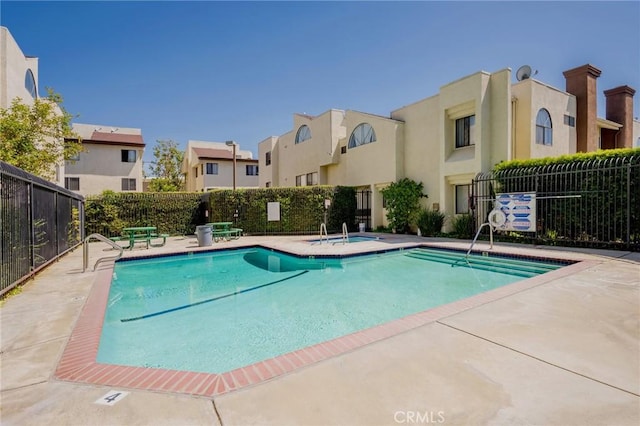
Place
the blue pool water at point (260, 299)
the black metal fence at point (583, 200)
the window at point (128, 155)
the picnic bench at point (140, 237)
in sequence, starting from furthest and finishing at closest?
the window at point (128, 155) → the picnic bench at point (140, 237) → the black metal fence at point (583, 200) → the blue pool water at point (260, 299)

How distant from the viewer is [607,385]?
2.65m

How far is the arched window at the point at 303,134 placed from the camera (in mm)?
25263

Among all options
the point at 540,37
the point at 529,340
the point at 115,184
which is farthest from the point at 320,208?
the point at 115,184

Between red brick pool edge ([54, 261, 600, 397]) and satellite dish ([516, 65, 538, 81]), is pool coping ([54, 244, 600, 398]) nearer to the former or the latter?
red brick pool edge ([54, 261, 600, 397])

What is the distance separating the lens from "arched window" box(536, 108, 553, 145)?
Answer: 14.7m

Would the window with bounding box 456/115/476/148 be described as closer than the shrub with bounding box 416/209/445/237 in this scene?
Yes

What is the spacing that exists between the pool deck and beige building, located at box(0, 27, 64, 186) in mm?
12851

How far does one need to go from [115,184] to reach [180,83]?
15385mm

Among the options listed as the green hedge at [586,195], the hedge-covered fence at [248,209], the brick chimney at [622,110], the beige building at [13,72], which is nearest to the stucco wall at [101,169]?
the beige building at [13,72]

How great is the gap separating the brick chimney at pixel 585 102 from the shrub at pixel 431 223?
8.72 meters

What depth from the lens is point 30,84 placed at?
1612 centimetres

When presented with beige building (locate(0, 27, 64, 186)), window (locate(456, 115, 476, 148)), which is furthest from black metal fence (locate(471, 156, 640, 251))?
beige building (locate(0, 27, 64, 186))

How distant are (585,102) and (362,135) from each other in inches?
458

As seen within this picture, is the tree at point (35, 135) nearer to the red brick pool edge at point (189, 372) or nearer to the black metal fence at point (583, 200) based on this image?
the red brick pool edge at point (189, 372)
